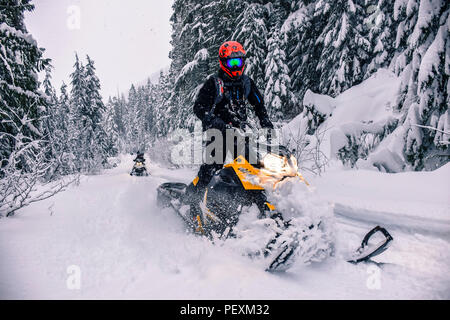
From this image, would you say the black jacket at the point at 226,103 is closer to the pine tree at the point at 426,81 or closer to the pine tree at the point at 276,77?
the pine tree at the point at 426,81

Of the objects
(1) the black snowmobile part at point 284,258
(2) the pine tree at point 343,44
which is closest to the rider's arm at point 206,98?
(1) the black snowmobile part at point 284,258

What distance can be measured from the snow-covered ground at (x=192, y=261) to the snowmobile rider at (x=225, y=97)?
1.00 meters

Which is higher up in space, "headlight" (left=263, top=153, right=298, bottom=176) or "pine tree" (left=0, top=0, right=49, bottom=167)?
"pine tree" (left=0, top=0, right=49, bottom=167)

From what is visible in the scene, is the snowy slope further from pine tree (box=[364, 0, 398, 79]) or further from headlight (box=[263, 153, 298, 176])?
headlight (box=[263, 153, 298, 176])

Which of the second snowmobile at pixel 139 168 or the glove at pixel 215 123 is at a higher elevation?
the glove at pixel 215 123

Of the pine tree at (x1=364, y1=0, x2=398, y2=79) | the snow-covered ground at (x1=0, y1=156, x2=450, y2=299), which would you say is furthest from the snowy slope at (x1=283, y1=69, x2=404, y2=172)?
the snow-covered ground at (x1=0, y1=156, x2=450, y2=299)

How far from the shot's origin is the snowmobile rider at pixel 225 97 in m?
3.62

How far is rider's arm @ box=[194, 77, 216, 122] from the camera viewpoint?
3.69 meters

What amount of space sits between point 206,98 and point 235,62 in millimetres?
635

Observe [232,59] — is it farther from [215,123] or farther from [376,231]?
[376,231]

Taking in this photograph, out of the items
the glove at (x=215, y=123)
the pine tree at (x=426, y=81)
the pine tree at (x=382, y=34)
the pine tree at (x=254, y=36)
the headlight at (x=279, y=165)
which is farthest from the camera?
the pine tree at (x=254, y=36)
